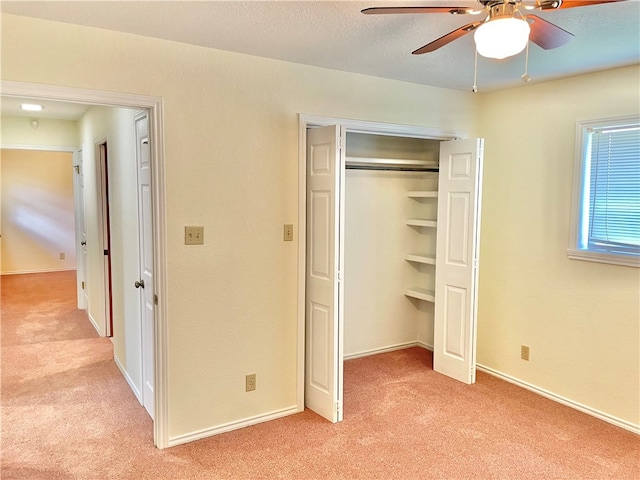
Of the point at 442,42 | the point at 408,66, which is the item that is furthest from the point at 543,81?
the point at 442,42

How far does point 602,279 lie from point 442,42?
214 centimetres

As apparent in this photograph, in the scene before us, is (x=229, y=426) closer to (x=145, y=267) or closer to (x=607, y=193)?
(x=145, y=267)

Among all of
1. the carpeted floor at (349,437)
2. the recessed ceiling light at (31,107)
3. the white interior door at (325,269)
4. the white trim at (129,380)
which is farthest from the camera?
the recessed ceiling light at (31,107)

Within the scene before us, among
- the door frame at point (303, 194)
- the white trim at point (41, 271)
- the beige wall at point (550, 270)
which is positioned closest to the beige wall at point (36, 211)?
the white trim at point (41, 271)

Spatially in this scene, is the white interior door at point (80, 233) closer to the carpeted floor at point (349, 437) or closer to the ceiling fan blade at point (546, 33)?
the carpeted floor at point (349, 437)

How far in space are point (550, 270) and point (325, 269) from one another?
1.71m

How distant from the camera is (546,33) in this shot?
173 cm

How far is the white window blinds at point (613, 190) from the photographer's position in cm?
295

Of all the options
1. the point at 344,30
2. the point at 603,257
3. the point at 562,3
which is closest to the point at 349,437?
the point at 603,257

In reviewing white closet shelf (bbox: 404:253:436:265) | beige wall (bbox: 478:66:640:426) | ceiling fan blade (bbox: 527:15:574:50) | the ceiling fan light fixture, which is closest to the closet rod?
beige wall (bbox: 478:66:640:426)

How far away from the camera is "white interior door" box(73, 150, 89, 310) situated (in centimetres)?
542

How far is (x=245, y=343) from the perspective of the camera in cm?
295

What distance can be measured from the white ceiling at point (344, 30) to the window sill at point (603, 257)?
1.20 meters

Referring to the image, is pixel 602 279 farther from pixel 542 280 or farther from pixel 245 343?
pixel 245 343
